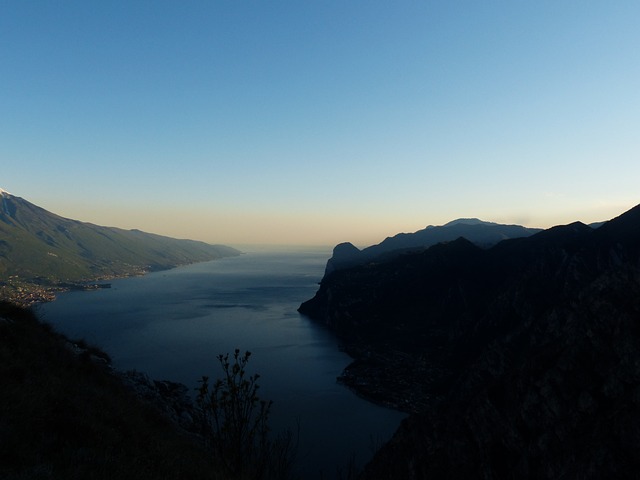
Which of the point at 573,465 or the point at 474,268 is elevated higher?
the point at 474,268

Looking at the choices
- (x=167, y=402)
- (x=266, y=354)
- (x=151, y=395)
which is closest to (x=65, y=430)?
(x=151, y=395)

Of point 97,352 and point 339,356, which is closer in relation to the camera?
point 97,352

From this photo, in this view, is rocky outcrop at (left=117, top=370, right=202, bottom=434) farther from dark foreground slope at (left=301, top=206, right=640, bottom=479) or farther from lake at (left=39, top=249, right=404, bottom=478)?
dark foreground slope at (left=301, top=206, right=640, bottom=479)

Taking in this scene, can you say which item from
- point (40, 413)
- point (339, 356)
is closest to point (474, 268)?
point (339, 356)

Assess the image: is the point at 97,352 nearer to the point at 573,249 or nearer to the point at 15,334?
the point at 15,334

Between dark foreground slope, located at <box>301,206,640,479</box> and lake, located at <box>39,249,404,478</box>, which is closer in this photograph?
dark foreground slope, located at <box>301,206,640,479</box>

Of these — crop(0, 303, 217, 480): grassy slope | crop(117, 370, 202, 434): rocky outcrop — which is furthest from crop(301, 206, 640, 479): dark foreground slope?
crop(0, 303, 217, 480): grassy slope
